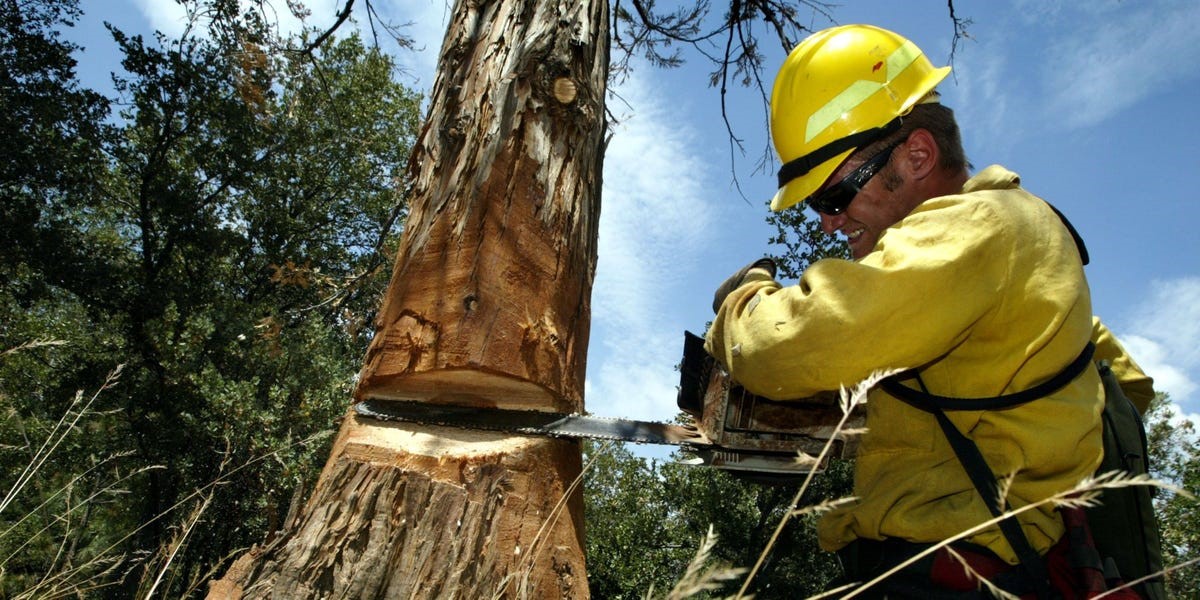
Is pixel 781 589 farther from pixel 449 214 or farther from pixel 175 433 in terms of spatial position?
pixel 449 214

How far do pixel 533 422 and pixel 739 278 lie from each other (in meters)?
0.69

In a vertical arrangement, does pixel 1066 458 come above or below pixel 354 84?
below

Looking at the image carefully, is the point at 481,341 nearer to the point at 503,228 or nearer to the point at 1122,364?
the point at 503,228

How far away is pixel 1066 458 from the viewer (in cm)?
147

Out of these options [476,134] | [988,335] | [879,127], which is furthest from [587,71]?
[988,335]

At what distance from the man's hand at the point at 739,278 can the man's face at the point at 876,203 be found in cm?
22

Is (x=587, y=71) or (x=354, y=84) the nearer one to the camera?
(x=587, y=71)

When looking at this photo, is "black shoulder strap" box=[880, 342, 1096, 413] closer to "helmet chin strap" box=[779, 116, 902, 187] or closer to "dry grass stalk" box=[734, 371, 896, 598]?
"dry grass stalk" box=[734, 371, 896, 598]

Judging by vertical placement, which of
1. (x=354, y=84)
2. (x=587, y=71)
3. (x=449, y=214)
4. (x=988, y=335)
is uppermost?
(x=354, y=84)

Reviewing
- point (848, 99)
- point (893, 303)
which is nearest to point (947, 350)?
point (893, 303)

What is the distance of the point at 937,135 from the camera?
190cm

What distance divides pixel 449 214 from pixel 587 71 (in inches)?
30.1

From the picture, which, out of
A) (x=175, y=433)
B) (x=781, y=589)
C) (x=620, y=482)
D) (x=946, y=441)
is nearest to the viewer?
(x=946, y=441)

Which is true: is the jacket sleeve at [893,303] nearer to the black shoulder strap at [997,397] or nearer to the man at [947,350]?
the man at [947,350]
